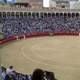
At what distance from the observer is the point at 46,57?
29.0 metres

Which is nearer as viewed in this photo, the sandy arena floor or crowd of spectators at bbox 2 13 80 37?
the sandy arena floor

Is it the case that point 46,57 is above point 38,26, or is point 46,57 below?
above

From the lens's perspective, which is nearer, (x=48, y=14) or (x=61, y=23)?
(x=61, y=23)

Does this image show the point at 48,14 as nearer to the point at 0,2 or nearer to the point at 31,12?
the point at 31,12

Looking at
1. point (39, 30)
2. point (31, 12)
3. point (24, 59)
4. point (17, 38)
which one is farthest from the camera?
point (31, 12)

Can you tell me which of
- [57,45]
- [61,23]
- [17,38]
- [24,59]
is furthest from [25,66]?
[61,23]

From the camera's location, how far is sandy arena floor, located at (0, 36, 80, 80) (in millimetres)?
23341

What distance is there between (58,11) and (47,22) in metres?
11.4

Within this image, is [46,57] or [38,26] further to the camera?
[38,26]

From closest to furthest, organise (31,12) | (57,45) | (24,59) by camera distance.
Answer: (24,59) → (57,45) → (31,12)

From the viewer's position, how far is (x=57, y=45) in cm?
3734

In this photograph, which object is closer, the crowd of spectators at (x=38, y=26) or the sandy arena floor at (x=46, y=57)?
the sandy arena floor at (x=46, y=57)

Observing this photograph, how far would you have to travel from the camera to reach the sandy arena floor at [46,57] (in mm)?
23341

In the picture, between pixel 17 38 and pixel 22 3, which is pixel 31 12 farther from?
pixel 22 3
